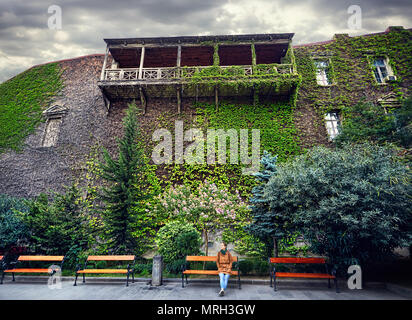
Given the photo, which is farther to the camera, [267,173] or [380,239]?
[267,173]

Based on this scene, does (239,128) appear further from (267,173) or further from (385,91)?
(385,91)

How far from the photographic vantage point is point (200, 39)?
14094mm

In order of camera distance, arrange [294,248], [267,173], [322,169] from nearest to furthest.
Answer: [322,169], [267,173], [294,248]

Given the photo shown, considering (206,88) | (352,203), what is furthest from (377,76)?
(352,203)

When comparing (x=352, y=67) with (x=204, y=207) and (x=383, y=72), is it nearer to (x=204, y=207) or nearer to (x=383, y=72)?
(x=383, y=72)

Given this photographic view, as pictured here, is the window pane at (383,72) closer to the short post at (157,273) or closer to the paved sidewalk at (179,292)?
the paved sidewalk at (179,292)

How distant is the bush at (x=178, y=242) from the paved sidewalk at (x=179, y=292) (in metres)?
1.14

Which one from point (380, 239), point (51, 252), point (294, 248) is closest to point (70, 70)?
point (51, 252)

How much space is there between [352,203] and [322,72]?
13.1 metres

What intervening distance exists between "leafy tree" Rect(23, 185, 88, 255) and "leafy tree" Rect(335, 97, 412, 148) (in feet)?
48.4

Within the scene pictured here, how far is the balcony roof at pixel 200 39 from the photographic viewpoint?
13867 mm

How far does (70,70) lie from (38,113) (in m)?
4.52

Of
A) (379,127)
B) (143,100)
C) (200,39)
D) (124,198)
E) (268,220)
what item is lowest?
(268,220)

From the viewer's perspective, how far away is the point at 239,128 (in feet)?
44.0
